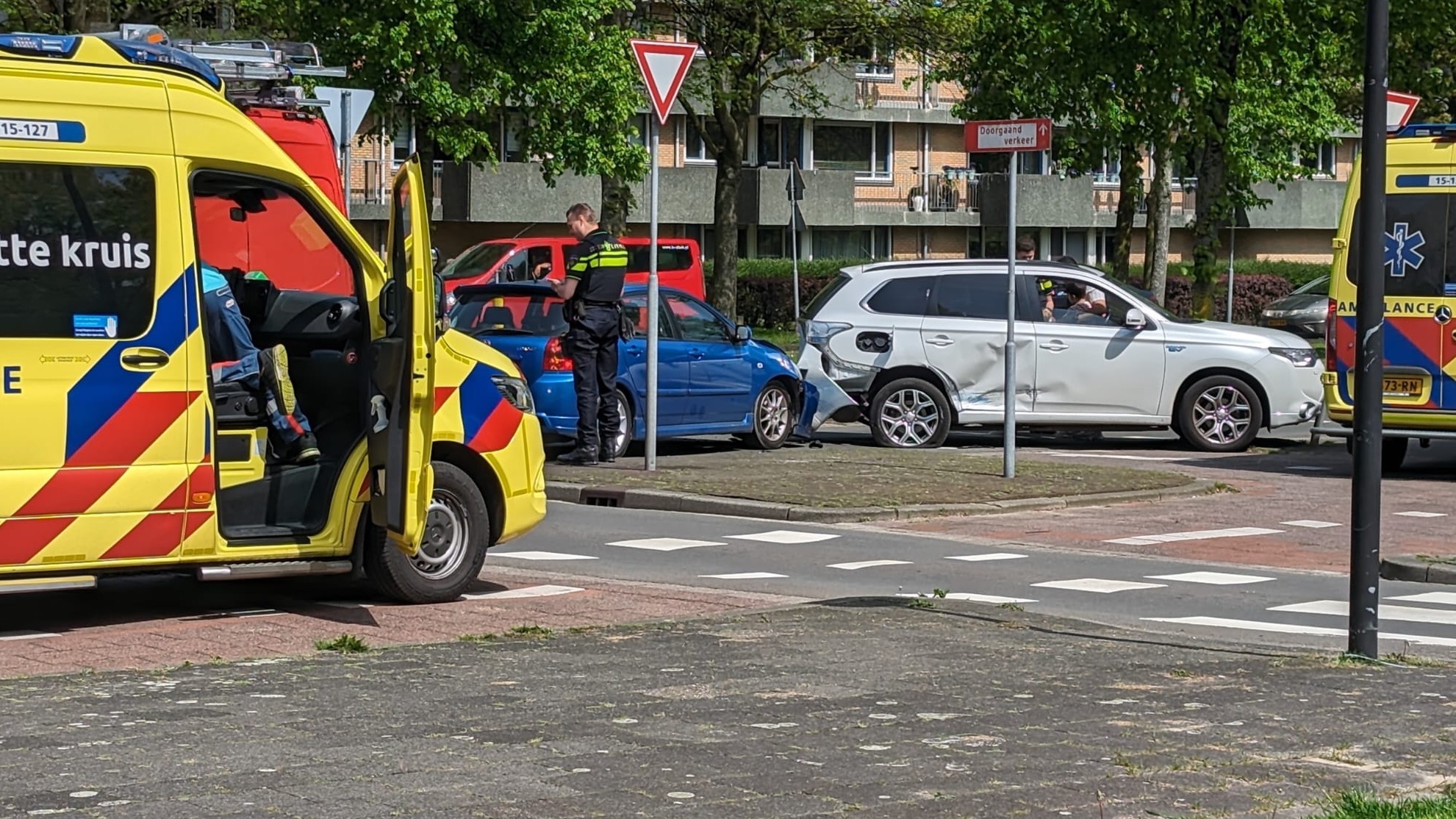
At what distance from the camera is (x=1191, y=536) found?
14.0 meters

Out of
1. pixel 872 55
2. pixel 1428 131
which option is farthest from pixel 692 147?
pixel 1428 131

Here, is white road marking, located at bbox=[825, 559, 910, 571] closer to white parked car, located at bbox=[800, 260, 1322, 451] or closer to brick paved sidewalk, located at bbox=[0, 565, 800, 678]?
brick paved sidewalk, located at bbox=[0, 565, 800, 678]

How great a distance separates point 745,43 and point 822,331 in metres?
23.6

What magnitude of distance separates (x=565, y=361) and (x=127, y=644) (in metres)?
8.63

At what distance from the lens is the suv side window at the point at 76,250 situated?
873 centimetres

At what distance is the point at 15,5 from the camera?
33.3 meters

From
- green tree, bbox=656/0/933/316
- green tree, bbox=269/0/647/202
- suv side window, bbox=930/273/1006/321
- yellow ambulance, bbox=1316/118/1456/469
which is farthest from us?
green tree, bbox=656/0/933/316

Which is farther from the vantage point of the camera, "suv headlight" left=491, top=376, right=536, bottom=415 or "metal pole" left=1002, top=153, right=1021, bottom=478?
"metal pole" left=1002, top=153, right=1021, bottom=478

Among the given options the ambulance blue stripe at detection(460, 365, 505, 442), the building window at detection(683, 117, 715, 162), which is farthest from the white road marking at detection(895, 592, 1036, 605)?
the building window at detection(683, 117, 715, 162)

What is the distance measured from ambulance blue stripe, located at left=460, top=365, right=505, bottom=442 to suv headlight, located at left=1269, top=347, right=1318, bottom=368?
12387 millimetres

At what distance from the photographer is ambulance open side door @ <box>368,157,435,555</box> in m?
9.09

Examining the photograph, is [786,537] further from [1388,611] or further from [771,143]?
[771,143]

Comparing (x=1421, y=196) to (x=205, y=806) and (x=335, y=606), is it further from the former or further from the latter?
(x=205, y=806)

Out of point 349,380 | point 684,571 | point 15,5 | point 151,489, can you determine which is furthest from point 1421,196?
point 15,5
